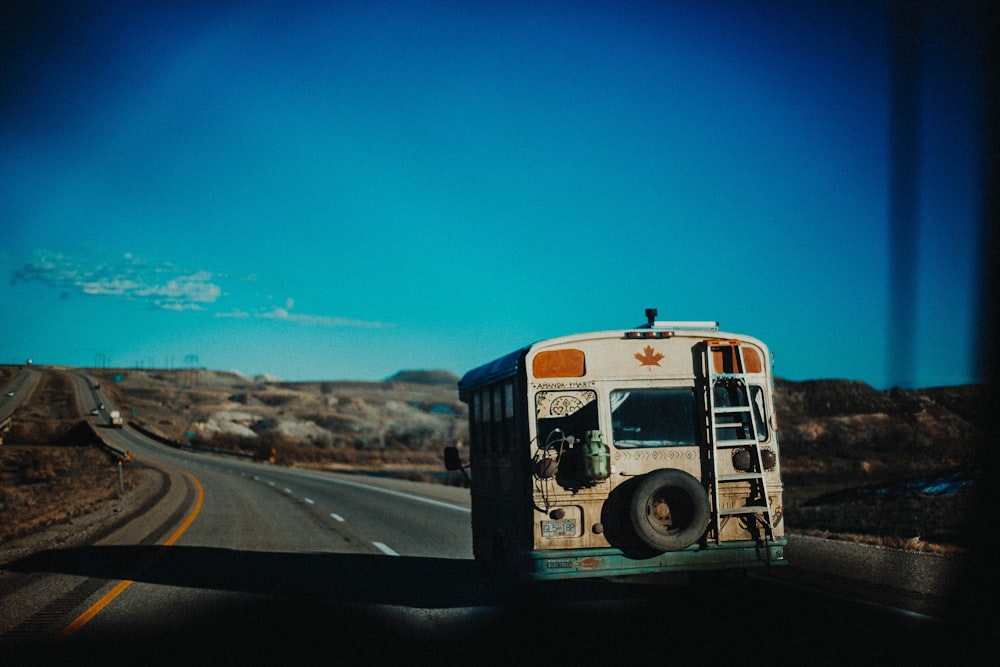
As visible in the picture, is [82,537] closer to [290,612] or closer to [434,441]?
[290,612]

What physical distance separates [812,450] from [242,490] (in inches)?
1085

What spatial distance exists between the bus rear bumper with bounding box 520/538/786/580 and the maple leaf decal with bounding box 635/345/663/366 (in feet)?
5.57

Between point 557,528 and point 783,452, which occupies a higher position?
point 557,528

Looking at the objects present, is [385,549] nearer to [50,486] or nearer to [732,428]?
[732,428]

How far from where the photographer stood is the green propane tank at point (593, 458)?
288 inches

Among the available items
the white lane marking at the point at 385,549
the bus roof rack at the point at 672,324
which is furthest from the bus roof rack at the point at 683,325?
the white lane marking at the point at 385,549

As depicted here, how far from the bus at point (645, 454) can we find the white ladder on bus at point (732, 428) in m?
0.01

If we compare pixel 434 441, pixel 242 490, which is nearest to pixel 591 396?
pixel 242 490

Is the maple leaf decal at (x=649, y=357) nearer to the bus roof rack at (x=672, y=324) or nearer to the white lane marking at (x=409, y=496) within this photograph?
the bus roof rack at (x=672, y=324)

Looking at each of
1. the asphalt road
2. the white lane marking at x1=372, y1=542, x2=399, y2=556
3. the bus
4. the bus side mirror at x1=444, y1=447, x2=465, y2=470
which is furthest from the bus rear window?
the white lane marking at x1=372, y1=542, x2=399, y2=556

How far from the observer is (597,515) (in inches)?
294

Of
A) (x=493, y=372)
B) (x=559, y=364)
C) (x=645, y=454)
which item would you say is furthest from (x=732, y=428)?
(x=493, y=372)

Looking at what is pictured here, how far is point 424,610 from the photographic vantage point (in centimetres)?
820

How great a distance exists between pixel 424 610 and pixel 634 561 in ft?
7.26
